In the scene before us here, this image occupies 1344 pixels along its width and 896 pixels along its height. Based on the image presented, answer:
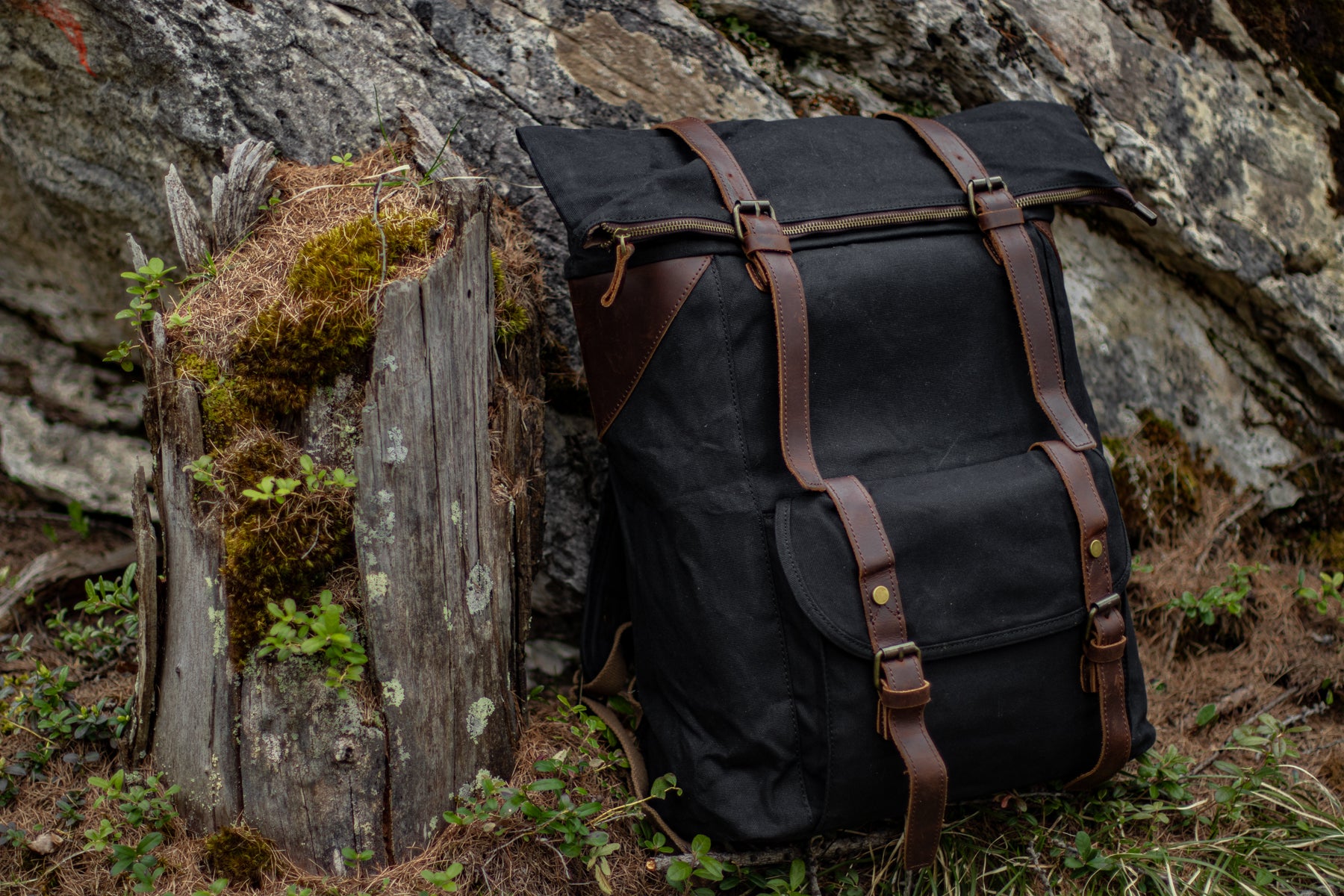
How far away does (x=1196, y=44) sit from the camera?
126 inches

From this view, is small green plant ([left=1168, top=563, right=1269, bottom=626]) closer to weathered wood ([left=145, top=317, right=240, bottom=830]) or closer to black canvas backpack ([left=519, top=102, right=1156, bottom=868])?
black canvas backpack ([left=519, top=102, right=1156, bottom=868])

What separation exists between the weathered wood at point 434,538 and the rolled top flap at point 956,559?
2.45 feet

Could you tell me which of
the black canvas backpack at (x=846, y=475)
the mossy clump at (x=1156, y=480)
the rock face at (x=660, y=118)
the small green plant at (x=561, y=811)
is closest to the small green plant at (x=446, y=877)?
the small green plant at (x=561, y=811)

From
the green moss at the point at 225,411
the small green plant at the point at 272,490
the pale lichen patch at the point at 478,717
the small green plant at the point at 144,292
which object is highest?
the small green plant at the point at 144,292

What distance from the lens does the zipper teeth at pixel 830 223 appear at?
6.72 ft

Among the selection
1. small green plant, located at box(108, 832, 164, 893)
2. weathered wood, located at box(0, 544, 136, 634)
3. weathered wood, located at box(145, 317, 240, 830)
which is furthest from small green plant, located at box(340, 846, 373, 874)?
weathered wood, located at box(0, 544, 136, 634)

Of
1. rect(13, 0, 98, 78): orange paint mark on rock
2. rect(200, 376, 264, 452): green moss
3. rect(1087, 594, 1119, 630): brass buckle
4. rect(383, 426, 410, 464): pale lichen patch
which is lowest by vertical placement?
rect(1087, 594, 1119, 630): brass buckle

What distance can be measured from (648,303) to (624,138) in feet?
1.67

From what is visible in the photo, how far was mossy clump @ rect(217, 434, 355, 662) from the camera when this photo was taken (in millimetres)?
2012

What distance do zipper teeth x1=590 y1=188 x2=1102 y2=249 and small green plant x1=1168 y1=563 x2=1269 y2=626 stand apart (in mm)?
1404

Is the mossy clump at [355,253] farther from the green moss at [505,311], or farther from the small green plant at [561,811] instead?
the small green plant at [561,811]

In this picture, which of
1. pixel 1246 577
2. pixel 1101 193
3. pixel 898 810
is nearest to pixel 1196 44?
pixel 1101 193

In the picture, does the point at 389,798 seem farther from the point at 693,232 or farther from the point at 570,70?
the point at 570,70

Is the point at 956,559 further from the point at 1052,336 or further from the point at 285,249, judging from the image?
the point at 285,249
